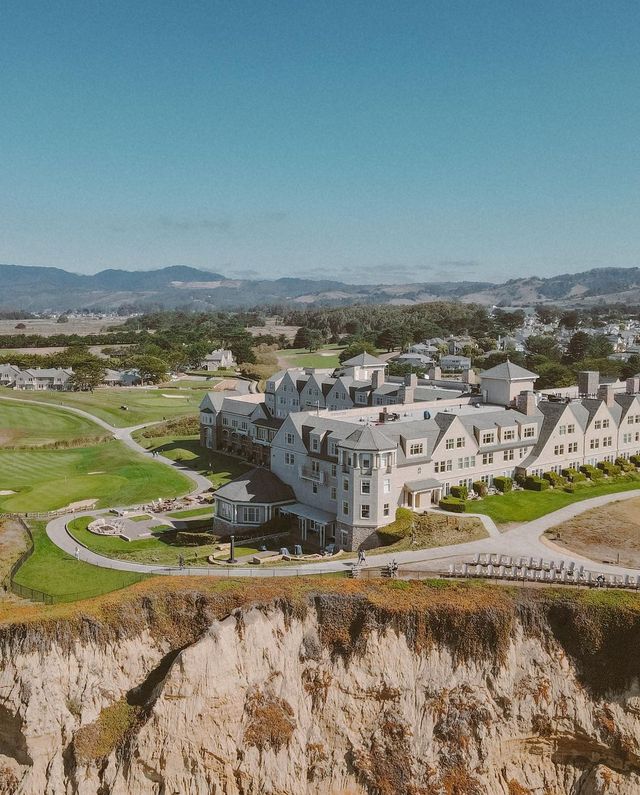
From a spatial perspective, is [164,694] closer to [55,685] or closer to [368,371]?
[55,685]

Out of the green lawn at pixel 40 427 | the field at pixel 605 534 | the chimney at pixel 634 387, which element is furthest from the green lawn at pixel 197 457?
the chimney at pixel 634 387

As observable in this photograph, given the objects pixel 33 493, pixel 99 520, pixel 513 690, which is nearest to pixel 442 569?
pixel 513 690

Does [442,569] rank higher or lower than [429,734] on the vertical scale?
higher

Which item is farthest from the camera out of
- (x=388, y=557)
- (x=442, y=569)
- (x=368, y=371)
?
(x=368, y=371)

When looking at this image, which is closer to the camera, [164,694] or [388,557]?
[164,694]

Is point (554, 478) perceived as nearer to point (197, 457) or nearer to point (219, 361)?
point (197, 457)

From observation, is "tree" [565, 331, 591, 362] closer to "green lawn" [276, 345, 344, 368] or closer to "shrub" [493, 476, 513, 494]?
"green lawn" [276, 345, 344, 368]

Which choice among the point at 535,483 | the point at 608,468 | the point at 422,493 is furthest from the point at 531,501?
the point at 608,468

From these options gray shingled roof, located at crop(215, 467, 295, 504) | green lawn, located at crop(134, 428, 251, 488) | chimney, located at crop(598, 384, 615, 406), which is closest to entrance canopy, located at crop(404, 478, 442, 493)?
gray shingled roof, located at crop(215, 467, 295, 504)
